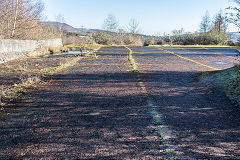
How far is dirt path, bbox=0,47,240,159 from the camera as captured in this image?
2.48 m

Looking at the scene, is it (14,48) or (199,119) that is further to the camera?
(14,48)

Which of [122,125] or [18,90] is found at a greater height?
[18,90]

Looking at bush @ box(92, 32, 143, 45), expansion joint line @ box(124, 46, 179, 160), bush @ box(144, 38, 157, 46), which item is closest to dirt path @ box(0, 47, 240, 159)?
expansion joint line @ box(124, 46, 179, 160)

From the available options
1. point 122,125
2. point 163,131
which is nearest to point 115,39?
point 122,125

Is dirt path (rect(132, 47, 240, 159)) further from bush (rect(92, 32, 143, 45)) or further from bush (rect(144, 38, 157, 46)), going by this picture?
bush (rect(144, 38, 157, 46))

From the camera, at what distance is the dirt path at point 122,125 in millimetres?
2479

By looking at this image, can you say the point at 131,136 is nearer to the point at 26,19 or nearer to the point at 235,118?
the point at 235,118

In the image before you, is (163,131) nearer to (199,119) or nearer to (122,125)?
(122,125)

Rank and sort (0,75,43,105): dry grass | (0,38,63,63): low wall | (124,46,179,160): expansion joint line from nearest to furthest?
(124,46,179,160): expansion joint line → (0,75,43,105): dry grass → (0,38,63,63): low wall

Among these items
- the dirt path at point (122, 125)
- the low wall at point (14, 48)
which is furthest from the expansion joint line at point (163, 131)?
the low wall at point (14, 48)

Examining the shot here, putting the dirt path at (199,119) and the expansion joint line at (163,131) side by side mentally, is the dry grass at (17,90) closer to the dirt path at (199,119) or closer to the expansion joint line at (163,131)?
the expansion joint line at (163,131)

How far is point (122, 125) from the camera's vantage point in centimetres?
321

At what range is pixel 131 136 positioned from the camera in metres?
2.85

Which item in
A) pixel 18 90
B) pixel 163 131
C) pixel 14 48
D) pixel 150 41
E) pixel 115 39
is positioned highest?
pixel 115 39
